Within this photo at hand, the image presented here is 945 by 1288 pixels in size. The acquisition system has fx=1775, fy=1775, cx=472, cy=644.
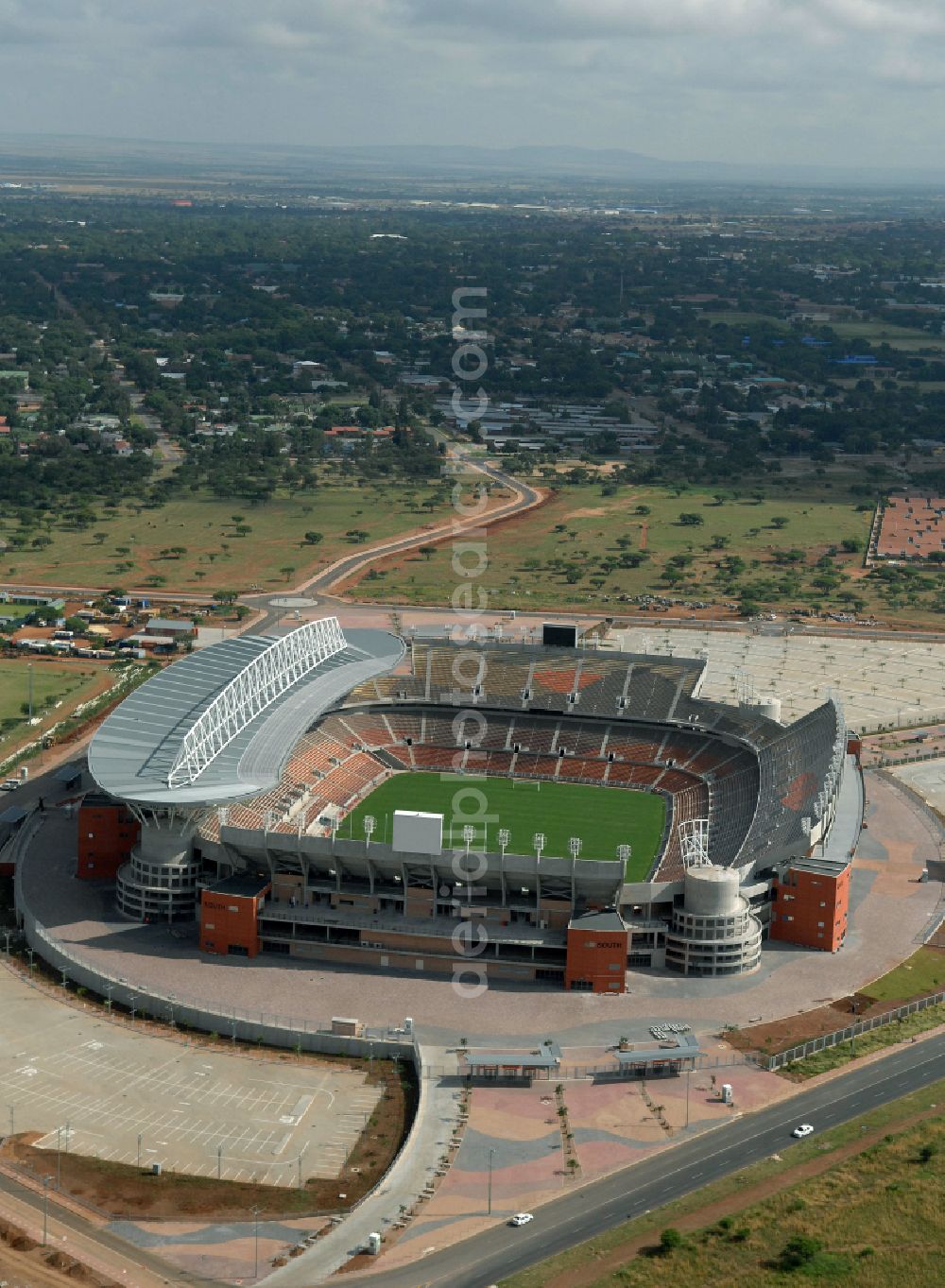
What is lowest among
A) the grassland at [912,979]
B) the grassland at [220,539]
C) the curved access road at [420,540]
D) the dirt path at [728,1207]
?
the grassland at [220,539]

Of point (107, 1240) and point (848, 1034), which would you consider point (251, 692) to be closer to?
point (848, 1034)

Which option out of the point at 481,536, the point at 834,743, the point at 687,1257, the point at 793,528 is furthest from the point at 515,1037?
the point at 793,528

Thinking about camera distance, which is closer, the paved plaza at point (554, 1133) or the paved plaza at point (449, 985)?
the paved plaza at point (554, 1133)

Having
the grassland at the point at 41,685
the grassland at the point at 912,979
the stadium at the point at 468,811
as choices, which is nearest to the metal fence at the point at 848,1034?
the grassland at the point at 912,979

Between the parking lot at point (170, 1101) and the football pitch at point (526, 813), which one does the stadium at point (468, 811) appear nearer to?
the football pitch at point (526, 813)

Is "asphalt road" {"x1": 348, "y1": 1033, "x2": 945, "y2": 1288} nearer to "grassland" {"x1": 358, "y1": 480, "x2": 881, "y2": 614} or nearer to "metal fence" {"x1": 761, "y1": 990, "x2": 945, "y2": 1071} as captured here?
"metal fence" {"x1": 761, "y1": 990, "x2": 945, "y2": 1071}

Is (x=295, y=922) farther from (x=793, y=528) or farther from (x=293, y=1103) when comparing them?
(x=793, y=528)

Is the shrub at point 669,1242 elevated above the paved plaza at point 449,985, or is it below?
above
